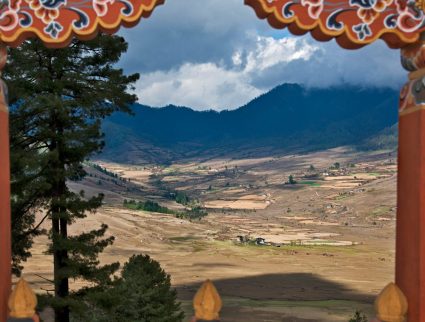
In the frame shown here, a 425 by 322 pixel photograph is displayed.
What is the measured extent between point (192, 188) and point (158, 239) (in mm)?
93997

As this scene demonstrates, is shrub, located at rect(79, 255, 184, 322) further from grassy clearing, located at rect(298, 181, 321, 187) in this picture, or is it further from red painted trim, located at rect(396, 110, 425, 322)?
grassy clearing, located at rect(298, 181, 321, 187)

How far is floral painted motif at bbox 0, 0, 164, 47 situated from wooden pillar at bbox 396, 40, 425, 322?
1970 mm

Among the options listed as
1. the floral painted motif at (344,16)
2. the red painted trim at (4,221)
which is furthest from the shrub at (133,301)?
the floral painted motif at (344,16)

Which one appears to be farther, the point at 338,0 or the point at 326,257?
the point at 326,257

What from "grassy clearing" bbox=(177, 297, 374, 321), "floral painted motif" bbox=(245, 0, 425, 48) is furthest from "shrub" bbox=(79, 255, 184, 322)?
"grassy clearing" bbox=(177, 297, 374, 321)

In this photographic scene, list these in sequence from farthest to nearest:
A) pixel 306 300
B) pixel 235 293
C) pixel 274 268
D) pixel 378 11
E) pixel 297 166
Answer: pixel 297 166
pixel 274 268
pixel 235 293
pixel 306 300
pixel 378 11

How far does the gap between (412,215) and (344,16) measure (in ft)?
5.01

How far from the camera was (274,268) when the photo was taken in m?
61.4

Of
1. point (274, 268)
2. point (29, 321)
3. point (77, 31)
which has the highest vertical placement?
point (77, 31)

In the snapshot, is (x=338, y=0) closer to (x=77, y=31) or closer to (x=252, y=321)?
(x=77, y=31)

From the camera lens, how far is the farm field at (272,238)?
4600cm

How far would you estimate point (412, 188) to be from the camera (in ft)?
12.3

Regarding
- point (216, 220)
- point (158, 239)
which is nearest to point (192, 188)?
point (216, 220)

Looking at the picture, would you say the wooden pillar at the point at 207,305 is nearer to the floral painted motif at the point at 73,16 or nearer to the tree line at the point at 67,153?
the floral painted motif at the point at 73,16
